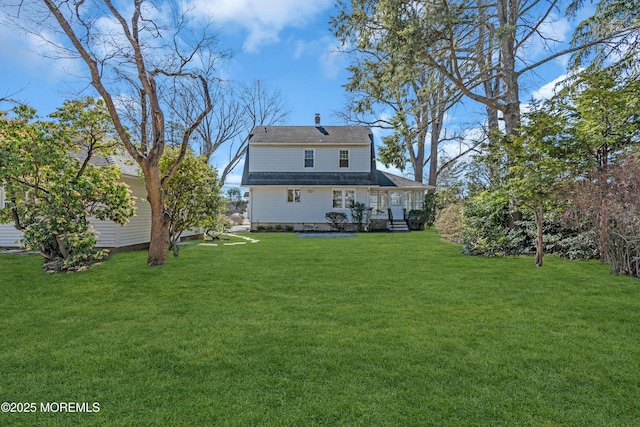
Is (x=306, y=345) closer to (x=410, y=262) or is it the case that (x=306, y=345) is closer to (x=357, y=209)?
(x=410, y=262)

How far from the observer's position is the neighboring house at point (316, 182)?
2138cm

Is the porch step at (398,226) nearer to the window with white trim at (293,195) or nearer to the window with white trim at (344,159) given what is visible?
the window with white trim at (344,159)

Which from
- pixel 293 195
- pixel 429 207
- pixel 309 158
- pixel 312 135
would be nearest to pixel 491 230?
pixel 429 207

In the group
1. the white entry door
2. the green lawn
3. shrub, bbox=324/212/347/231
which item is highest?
the white entry door

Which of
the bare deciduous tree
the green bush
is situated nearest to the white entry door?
the green bush

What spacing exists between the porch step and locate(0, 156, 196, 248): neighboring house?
13.8 metres

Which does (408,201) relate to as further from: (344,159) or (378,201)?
(344,159)

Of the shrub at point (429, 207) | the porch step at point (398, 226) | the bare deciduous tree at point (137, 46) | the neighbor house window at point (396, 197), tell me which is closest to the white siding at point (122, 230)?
the bare deciduous tree at point (137, 46)

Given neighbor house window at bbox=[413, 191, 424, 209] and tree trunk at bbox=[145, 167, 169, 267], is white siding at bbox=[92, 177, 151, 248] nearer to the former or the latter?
tree trunk at bbox=[145, 167, 169, 267]

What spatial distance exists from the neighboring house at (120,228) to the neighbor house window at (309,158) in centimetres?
A: 1132

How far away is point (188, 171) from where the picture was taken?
10.7 m

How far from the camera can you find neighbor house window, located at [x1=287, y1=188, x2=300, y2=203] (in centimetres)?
2159

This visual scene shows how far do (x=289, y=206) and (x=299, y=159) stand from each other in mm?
3206

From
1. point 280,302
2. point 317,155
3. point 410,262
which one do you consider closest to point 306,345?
point 280,302
